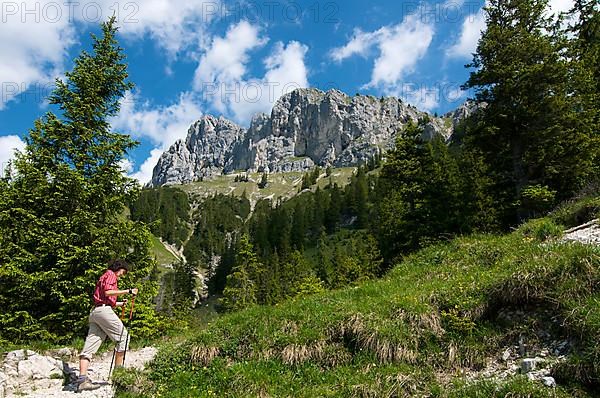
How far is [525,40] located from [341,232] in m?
119

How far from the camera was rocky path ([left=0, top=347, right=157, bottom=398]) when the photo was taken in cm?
929

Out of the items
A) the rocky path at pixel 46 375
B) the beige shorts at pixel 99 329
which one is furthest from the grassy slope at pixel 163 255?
the beige shorts at pixel 99 329

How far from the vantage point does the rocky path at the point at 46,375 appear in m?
9.29

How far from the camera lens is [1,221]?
1524 cm

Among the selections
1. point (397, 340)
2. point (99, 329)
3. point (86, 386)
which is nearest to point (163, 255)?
point (99, 329)

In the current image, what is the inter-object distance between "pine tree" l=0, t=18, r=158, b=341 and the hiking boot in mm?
5786

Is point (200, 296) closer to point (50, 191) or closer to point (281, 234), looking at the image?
point (281, 234)

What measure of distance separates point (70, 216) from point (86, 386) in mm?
9188

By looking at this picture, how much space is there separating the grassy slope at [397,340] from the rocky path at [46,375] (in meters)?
0.81

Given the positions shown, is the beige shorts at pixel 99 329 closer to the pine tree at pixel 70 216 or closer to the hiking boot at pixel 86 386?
the hiking boot at pixel 86 386

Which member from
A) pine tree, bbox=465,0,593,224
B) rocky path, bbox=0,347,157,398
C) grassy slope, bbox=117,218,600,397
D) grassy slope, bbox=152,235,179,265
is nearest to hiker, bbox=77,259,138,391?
rocky path, bbox=0,347,157,398

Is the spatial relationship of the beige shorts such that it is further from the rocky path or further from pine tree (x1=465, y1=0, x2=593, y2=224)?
pine tree (x1=465, y1=0, x2=593, y2=224)

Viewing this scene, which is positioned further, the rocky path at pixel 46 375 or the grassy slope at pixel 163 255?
the grassy slope at pixel 163 255

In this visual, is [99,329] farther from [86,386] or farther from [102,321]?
[86,386]
